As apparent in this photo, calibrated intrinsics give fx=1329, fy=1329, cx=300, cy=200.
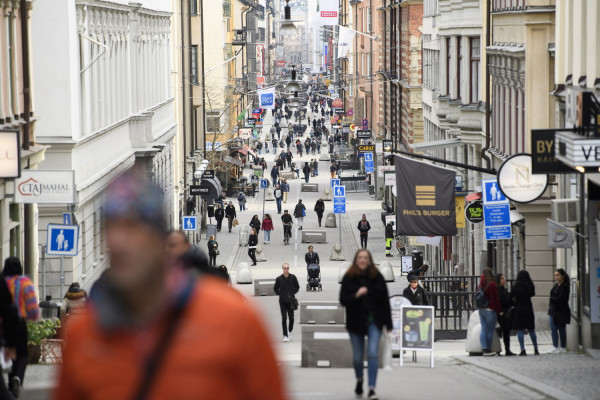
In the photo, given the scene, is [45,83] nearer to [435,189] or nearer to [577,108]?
[435,189]

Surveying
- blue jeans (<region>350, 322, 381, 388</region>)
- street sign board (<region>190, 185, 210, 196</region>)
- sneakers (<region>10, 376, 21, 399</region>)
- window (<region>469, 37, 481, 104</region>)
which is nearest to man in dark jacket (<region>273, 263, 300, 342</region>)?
window (<region>469, 37, 481, 104</region>)

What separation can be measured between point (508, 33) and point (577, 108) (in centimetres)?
1398

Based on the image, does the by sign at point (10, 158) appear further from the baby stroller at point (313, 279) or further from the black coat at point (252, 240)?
the black coat at point (252, 240)

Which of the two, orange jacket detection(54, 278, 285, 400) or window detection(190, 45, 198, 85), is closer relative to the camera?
orange jacket detection(54, 278, 285, 400)

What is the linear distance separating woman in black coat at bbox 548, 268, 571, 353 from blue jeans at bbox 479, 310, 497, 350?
2.90 ft

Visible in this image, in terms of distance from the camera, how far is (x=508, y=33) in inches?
1169

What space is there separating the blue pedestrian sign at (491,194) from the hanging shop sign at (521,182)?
2.52 metres

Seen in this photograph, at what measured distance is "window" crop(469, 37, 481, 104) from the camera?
3628 cm

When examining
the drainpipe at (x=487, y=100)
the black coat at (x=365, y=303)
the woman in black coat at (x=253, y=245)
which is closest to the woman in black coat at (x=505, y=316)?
the black coat at (x=365, y=303)

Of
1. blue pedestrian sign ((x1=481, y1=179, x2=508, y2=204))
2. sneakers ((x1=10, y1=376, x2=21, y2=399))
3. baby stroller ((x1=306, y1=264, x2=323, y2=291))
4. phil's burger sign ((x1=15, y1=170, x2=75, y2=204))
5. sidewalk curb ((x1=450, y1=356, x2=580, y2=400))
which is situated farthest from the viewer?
baby stroller ((x1=306, y1=264, x2=323, y2=291))

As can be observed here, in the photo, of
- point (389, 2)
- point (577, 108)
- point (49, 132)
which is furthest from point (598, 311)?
point (389, 2)

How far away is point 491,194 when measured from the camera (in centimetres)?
2408

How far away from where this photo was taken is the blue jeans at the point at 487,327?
63.4ft

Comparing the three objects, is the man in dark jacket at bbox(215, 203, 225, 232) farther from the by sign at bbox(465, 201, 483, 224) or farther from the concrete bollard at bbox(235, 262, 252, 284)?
the by sign at bbox(465, 201, 483, 224)
